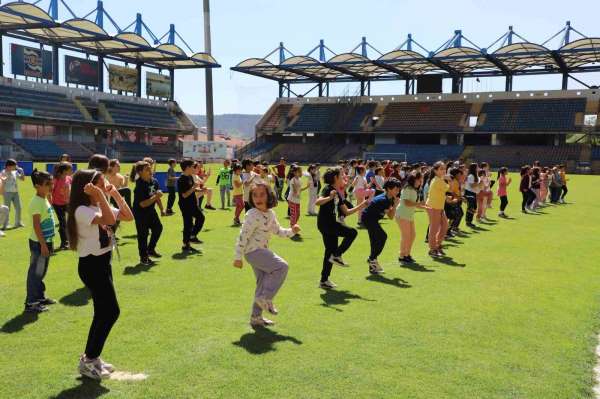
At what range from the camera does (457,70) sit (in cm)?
5931

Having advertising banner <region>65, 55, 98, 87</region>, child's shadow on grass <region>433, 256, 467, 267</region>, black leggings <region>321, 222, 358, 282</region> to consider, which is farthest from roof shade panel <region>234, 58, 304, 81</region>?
black leggings <region>321, 222, 358, 282</region>

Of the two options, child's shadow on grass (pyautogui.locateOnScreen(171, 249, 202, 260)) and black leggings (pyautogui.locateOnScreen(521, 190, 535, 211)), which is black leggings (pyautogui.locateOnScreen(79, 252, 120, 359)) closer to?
child's shadow on grass (pyautogui.locateOnScreen(171, 249, 202, 260))

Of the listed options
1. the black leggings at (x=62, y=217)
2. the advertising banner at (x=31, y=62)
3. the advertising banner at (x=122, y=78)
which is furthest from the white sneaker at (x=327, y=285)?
the advertising banner at (x=122, y=78)

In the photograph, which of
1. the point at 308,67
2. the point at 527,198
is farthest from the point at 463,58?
the point at 527,198

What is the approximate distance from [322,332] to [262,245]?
1.18 m

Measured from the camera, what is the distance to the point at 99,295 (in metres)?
4.68

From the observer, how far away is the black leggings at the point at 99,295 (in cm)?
464

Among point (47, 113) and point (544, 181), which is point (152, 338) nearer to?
point (544, 181)

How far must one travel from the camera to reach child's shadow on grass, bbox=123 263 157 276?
8.90 meters

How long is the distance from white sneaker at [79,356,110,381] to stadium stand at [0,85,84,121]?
53583mm

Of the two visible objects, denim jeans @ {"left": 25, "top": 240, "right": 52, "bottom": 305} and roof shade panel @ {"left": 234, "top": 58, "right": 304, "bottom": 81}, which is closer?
denim jeans @ {"left": 25, "top": 240, "right": 52, "bottom": 305}

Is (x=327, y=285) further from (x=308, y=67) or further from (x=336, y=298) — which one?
(x=308, y=67)

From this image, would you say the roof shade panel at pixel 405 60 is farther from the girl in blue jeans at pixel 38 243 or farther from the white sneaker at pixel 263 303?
the white sneaker at pixel 263 303

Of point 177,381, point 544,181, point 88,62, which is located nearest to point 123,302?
point 177,381
